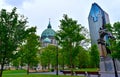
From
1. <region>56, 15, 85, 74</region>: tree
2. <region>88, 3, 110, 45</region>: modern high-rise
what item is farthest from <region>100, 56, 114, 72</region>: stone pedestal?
<region>88, 3, 110, 45</region>: modern high-rise

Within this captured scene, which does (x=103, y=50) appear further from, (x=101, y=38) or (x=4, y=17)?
(x=4, y=17)

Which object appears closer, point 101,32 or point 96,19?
point 101,32

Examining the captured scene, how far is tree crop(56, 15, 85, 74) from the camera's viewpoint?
29.5 metres

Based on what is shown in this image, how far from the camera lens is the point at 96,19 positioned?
172 feet

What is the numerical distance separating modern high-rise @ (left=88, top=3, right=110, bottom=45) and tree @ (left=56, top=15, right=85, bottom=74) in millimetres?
17439

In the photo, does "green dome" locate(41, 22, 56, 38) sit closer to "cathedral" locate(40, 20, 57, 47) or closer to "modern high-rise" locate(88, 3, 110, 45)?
"cathedral" locate(40, 20, 57, 47)

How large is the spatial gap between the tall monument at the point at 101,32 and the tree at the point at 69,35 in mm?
3931

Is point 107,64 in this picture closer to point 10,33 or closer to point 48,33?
point 10,33

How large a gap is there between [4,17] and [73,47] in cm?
1812

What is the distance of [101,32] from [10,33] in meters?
21.7

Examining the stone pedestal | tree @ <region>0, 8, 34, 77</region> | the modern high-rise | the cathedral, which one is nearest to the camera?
tree @ <region>0, 8, 34, 77</region>

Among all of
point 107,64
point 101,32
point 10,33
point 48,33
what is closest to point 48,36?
point 48,33

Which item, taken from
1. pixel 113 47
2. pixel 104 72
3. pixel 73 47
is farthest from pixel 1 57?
pixel 104 72

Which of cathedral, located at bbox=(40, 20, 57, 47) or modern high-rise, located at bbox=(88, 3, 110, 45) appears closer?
modern high-rise, located at bbox=(88, 3, 110, 45)
